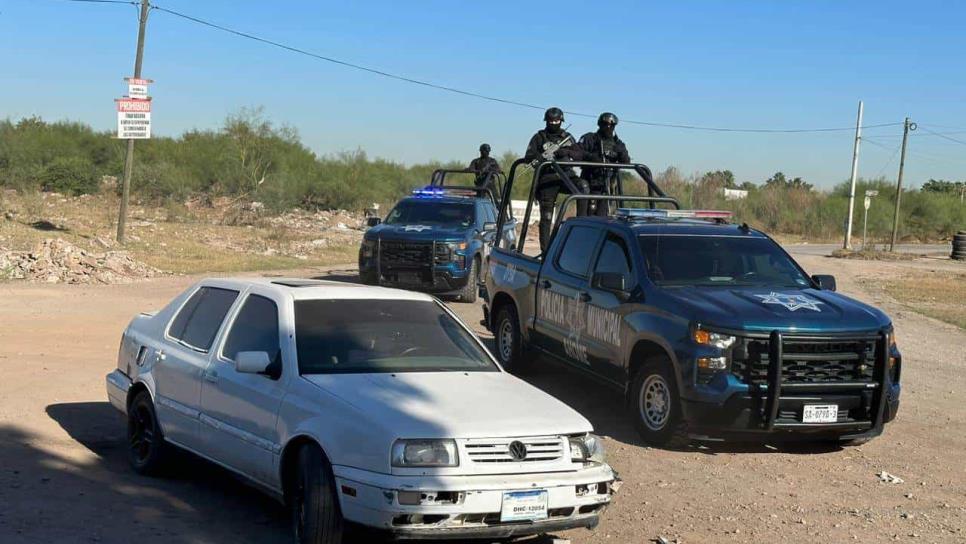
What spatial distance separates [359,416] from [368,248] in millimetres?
13124

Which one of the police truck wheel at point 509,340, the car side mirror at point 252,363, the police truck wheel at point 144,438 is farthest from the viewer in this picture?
the police truck wheel at point 509,340

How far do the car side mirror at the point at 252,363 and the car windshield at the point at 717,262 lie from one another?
4.04 m

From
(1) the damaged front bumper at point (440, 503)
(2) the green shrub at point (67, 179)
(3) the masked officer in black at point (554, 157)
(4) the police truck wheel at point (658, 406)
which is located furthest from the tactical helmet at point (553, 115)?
(2) the green shrub at point (67, 179)

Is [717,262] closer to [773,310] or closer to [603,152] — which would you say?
[773,310]

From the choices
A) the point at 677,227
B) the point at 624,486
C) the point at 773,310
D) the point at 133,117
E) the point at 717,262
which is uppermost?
the point at 133,117

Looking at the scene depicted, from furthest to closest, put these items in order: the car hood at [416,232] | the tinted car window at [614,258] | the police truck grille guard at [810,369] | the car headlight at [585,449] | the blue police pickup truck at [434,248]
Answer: the car hood at [416,232], the blue police pickup truck at [434,248], the tinted car window at [614,258], the police truck grille guard at [810,369], the car headlight at [585,449]

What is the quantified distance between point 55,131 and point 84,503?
5741cm

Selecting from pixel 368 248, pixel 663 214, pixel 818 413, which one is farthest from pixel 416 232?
pixel 818 413

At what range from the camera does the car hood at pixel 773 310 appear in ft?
→ 26.3

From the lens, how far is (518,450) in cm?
539

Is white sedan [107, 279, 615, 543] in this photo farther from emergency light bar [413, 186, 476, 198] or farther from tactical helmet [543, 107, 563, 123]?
Result: emergency light bar [413, 186, 476, 198]

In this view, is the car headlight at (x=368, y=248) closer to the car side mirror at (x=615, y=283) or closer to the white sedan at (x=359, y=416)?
the car side mirror at (x=615, y=283)

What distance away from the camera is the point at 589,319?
9750 millimetres

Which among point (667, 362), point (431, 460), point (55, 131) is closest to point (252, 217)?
point (55, 131)
